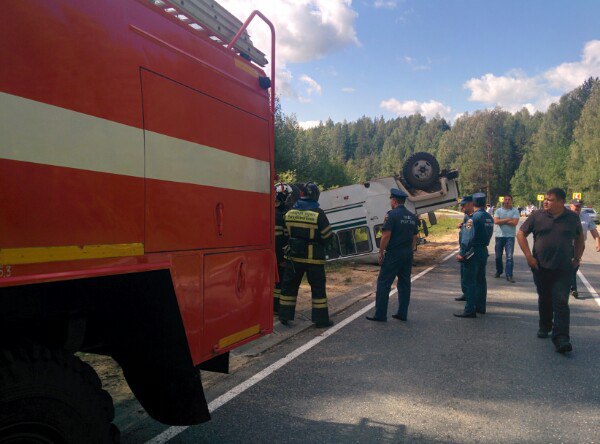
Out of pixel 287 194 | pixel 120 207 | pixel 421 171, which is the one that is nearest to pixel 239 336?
pixel 120 207

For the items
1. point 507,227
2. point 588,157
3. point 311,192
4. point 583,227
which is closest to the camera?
point 311,192

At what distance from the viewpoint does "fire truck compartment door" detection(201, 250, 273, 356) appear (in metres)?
2.88

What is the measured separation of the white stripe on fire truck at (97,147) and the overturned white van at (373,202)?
10.9 m

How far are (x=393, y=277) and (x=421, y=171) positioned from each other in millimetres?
7770

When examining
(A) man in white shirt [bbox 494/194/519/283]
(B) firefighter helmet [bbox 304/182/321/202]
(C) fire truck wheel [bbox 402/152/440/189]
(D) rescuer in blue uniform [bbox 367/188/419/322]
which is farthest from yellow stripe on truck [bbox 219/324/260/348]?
(C) fire truck wheel [bbox 402/152/440/189]

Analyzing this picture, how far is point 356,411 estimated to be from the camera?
3967mm

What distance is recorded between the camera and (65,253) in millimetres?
1946

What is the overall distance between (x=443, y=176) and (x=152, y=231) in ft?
41.9

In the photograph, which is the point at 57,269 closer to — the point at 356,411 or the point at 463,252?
the point at 356,411

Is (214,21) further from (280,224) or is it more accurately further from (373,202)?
(373,202)

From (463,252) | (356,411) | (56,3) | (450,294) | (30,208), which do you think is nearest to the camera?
(30,208)

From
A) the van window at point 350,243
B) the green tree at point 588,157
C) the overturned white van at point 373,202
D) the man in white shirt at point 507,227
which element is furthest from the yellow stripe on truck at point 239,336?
the green tree at point 588,157

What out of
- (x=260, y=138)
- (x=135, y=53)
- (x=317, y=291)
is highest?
(x=135, y=53)

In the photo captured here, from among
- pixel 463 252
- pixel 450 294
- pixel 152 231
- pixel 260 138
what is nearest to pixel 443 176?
pixel 450 294
